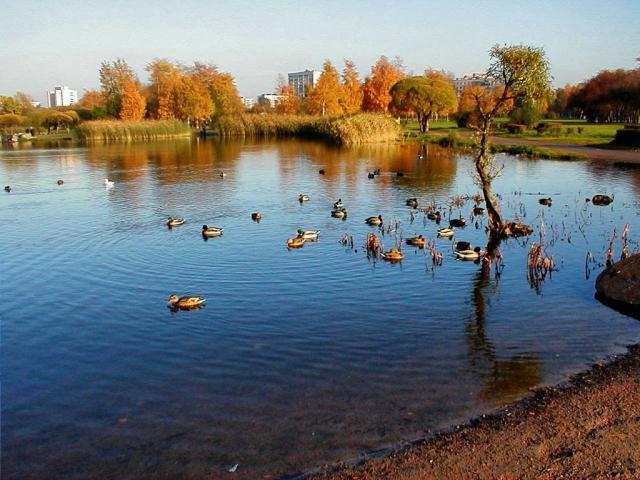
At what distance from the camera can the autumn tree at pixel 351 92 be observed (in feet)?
325

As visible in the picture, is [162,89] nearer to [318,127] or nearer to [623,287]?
[318,127]

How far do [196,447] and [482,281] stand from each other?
419 inches

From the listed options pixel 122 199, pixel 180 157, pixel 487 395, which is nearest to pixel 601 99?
pixel 180 157

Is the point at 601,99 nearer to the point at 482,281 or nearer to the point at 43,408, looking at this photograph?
the point at 482,281

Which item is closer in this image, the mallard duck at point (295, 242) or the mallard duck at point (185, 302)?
the mallard duck at point (185, 302)

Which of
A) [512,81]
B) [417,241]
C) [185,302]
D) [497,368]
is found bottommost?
[497,368]

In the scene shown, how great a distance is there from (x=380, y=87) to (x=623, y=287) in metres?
88.5

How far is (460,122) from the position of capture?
3342 inches

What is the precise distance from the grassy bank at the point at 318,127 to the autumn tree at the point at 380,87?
14387mm

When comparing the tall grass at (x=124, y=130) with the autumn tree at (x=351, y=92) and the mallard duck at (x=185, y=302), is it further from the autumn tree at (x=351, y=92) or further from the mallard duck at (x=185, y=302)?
the mallard duck at (x=185, y=302)

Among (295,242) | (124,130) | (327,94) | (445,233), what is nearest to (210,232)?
(295,242)

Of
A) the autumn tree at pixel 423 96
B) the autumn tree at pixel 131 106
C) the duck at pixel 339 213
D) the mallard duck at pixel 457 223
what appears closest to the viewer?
the mallard duck at pixel 457 223

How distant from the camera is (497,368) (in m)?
11.1

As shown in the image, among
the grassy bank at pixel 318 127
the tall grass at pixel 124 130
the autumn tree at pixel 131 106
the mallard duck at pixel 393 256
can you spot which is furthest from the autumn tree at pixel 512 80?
the autumn tree at pixel 131 106
